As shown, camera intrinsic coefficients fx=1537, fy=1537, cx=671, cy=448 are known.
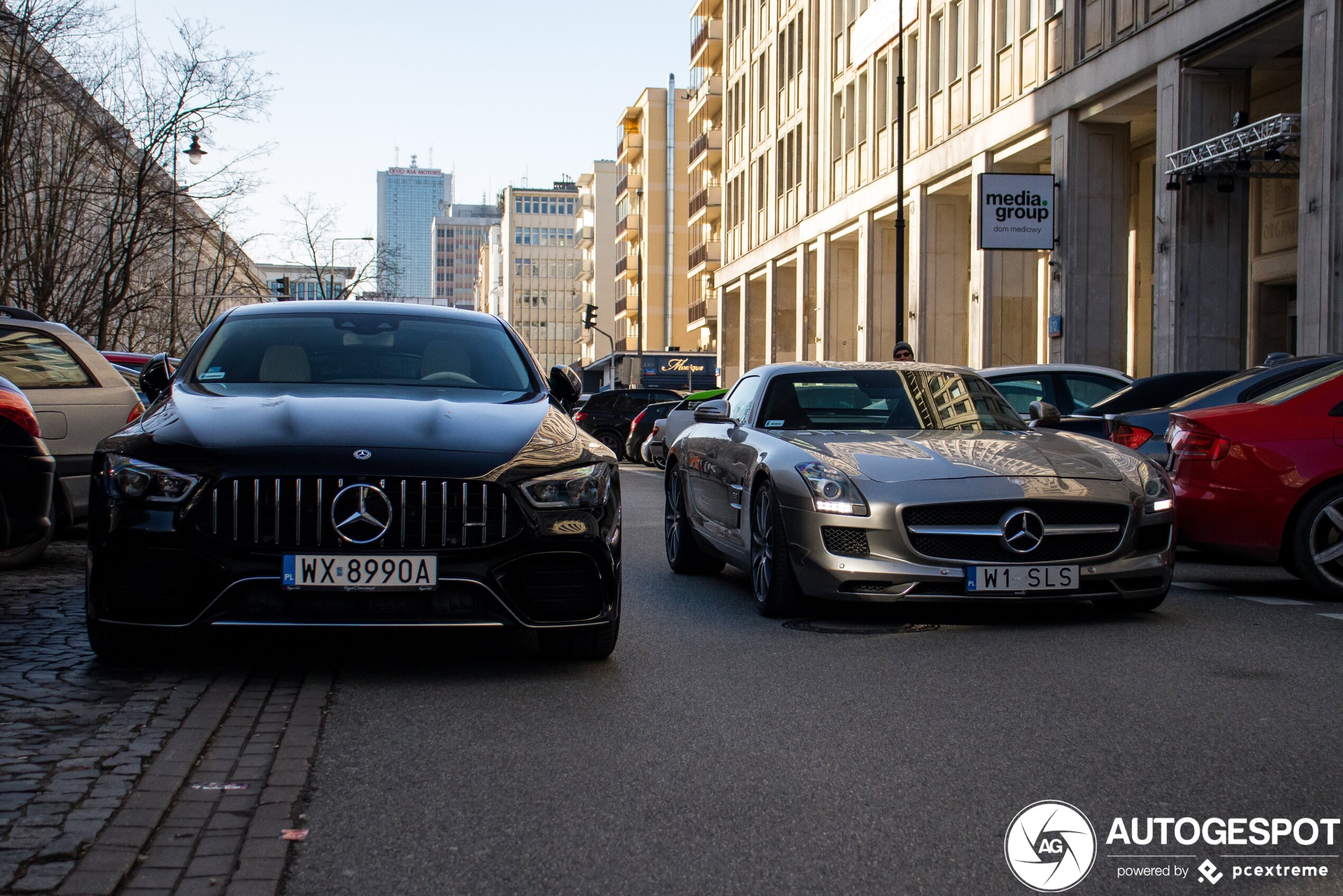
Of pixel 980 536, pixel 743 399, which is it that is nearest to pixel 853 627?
pixel 980 536

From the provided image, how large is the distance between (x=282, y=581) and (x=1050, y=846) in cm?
311

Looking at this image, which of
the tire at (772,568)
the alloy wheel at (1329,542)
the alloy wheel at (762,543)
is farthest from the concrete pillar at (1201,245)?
the tire at (772,568)

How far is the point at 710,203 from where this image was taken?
77188 millimetres

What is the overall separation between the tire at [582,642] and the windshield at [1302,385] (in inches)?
183

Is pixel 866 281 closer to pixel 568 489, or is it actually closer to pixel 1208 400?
pixel 1208 400

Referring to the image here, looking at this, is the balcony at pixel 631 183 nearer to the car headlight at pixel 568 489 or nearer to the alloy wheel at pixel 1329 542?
the alloy wheel at pixel 1329 542

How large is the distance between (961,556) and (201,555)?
3.70m

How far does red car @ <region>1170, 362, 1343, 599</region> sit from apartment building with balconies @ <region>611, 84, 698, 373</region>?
89121 millimetres

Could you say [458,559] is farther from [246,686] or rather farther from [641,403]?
[641,403]

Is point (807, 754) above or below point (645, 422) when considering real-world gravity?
below

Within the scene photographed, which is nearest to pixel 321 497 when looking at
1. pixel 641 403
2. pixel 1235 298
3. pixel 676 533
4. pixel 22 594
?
pixel 22 594

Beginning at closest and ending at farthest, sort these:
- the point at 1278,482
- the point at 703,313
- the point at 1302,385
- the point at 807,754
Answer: the point at 807,754 → the point at 1278,482 → the point at 1302,385 → the point at 703,313

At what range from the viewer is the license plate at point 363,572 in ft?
19.0

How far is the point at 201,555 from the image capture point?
19.1 feet
